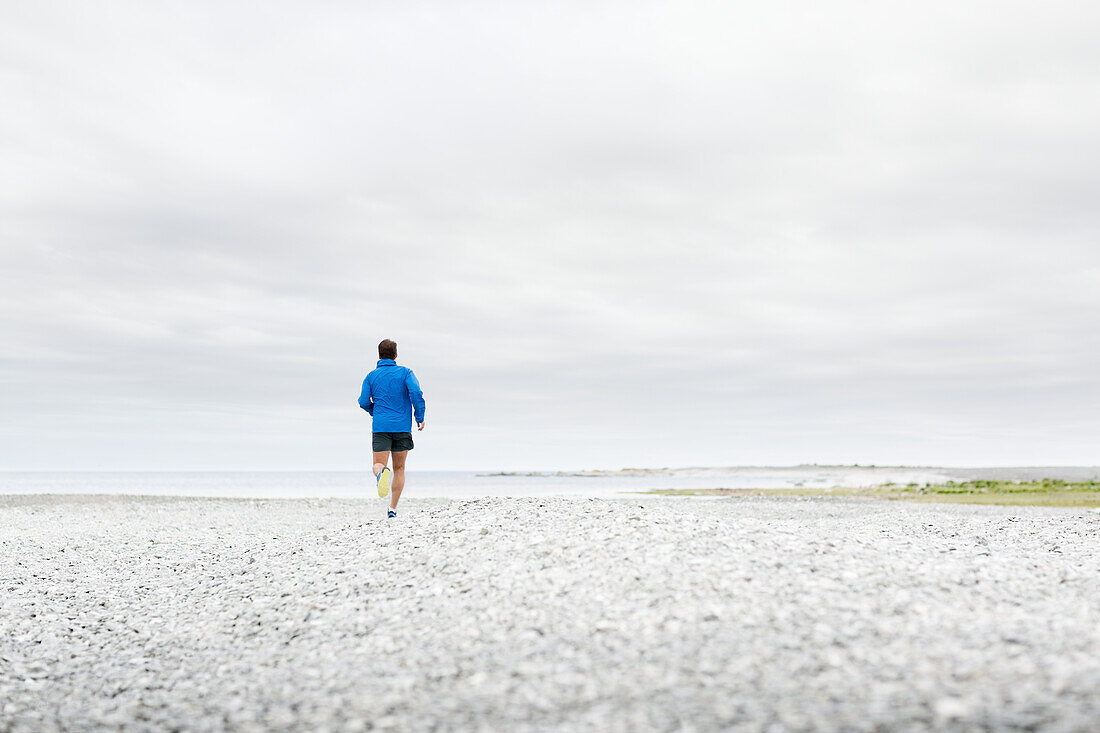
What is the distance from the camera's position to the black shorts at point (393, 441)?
37.8ft

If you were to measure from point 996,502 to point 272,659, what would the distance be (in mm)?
23523

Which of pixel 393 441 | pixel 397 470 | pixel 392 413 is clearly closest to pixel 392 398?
pixel 392 413

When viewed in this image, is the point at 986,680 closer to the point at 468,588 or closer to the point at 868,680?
the point at 868,680

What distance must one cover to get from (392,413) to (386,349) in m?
1.01

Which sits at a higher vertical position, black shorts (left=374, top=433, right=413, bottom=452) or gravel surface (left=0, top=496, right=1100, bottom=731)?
black shorts (left=374, top=433, right=413, bottom=452)

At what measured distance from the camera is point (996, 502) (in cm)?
2369

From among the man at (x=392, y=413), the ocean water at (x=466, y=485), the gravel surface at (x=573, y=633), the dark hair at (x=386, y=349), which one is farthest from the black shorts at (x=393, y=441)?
the ocean water at (x=466, y=485)

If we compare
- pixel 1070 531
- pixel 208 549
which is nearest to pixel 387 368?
pixel 208 549

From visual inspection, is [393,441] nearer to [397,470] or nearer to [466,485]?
[397,470]

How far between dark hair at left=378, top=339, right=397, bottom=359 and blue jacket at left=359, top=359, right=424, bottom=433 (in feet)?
0.95

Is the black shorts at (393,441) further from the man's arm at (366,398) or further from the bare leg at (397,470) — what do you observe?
the man's arm at (366,398)

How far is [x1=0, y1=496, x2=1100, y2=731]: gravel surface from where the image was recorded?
4.02 metres

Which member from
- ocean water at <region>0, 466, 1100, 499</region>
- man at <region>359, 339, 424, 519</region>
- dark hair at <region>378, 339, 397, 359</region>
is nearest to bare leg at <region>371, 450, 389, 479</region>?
man at <region>359, 339, 424, 519</region>

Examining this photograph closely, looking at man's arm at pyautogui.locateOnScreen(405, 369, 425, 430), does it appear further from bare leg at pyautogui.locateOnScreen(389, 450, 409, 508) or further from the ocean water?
the ocean water
